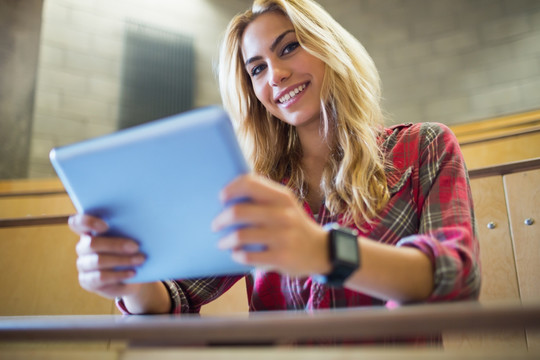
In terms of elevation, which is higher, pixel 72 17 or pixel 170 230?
pixel 72 17

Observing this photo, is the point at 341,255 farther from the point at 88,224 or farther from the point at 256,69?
the point at 256,69

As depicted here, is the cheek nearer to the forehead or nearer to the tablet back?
the forehead

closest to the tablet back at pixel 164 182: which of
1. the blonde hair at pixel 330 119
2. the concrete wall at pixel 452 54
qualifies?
the blonde hair at pixel 330 119

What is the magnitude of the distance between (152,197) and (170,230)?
0.16 ft

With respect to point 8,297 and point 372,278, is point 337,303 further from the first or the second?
point 8,297

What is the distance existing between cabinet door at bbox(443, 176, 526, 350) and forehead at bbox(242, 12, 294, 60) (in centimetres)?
70

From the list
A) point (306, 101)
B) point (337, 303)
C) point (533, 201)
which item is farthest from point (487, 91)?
point (337, 303)

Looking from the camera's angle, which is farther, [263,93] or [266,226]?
[263,93]

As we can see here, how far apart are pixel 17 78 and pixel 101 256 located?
131 inches

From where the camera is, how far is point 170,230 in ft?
1.93

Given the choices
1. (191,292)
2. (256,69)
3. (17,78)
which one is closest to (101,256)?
(191,292)

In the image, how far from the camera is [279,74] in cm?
105

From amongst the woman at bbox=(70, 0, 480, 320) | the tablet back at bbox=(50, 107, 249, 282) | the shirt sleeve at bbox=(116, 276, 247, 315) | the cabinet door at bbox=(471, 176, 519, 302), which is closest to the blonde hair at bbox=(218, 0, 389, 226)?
the woman at bbox=(70, 0, 480, 320)

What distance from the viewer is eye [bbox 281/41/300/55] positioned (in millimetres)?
1069
